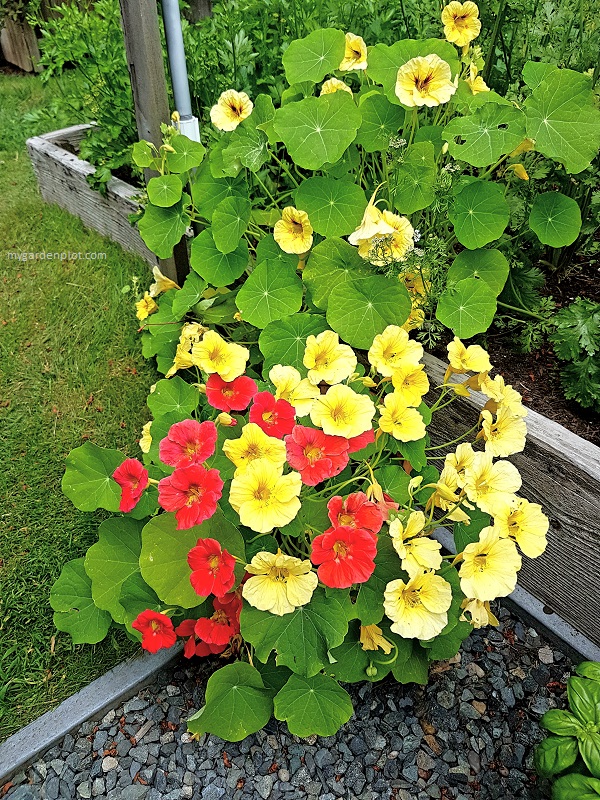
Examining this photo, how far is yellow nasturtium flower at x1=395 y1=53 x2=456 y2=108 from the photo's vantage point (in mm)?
1577

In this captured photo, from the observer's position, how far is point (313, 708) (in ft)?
4.45

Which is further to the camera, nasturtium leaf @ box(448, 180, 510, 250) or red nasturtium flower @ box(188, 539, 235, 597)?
nasturtium leaf @ box(448, 180, 510, 250)

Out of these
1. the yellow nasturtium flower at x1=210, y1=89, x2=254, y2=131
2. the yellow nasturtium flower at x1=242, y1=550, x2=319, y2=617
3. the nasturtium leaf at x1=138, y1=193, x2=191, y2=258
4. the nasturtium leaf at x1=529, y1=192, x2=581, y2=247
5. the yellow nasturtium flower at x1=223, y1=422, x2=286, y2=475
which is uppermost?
the yellow nasturtium flower at x1=210, y1=89, x2=254, y2=131

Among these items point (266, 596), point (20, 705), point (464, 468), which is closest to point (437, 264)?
point (464, 468)

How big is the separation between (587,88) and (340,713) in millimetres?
1590

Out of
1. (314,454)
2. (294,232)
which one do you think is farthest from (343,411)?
(294,232)

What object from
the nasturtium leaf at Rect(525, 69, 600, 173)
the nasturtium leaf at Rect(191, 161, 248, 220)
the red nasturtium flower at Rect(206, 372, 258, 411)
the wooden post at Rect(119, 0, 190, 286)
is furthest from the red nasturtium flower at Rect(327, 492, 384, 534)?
the wooden post at Rect(119, 0, 190, 286)

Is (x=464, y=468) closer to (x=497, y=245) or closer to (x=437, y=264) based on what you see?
(x=437, y=264)

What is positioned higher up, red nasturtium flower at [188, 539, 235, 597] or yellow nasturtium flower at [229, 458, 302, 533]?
yellow nasturtium flower at [229, 458, 302, 533]

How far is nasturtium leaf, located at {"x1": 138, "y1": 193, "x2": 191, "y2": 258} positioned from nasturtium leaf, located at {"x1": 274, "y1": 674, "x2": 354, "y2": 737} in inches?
51.6

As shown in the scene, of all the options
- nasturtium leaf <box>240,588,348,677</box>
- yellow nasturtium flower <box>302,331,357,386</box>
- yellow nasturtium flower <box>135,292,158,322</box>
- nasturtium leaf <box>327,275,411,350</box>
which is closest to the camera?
nasturtium leaf <box>240,588,348,677</box>

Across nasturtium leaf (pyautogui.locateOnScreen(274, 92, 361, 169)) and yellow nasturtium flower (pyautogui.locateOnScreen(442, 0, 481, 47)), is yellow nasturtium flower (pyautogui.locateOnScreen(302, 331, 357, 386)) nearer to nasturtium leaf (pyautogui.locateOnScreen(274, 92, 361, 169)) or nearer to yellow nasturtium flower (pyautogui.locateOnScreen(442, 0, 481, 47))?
nasturtium leaf (pyautogui.locateOnScreen(274, 92, 361, 169))

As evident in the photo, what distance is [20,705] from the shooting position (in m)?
1.50

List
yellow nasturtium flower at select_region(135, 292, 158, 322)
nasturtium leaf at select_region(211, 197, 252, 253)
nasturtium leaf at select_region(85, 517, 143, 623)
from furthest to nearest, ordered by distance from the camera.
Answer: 1. yellow nasturtium flower at select_region(135, 292, 158, 322)
2. nasturtium leaf at select_region(211, 197, 252, 253)
3. nasturtium leaf at select_region(85, 517, 143, 623)
